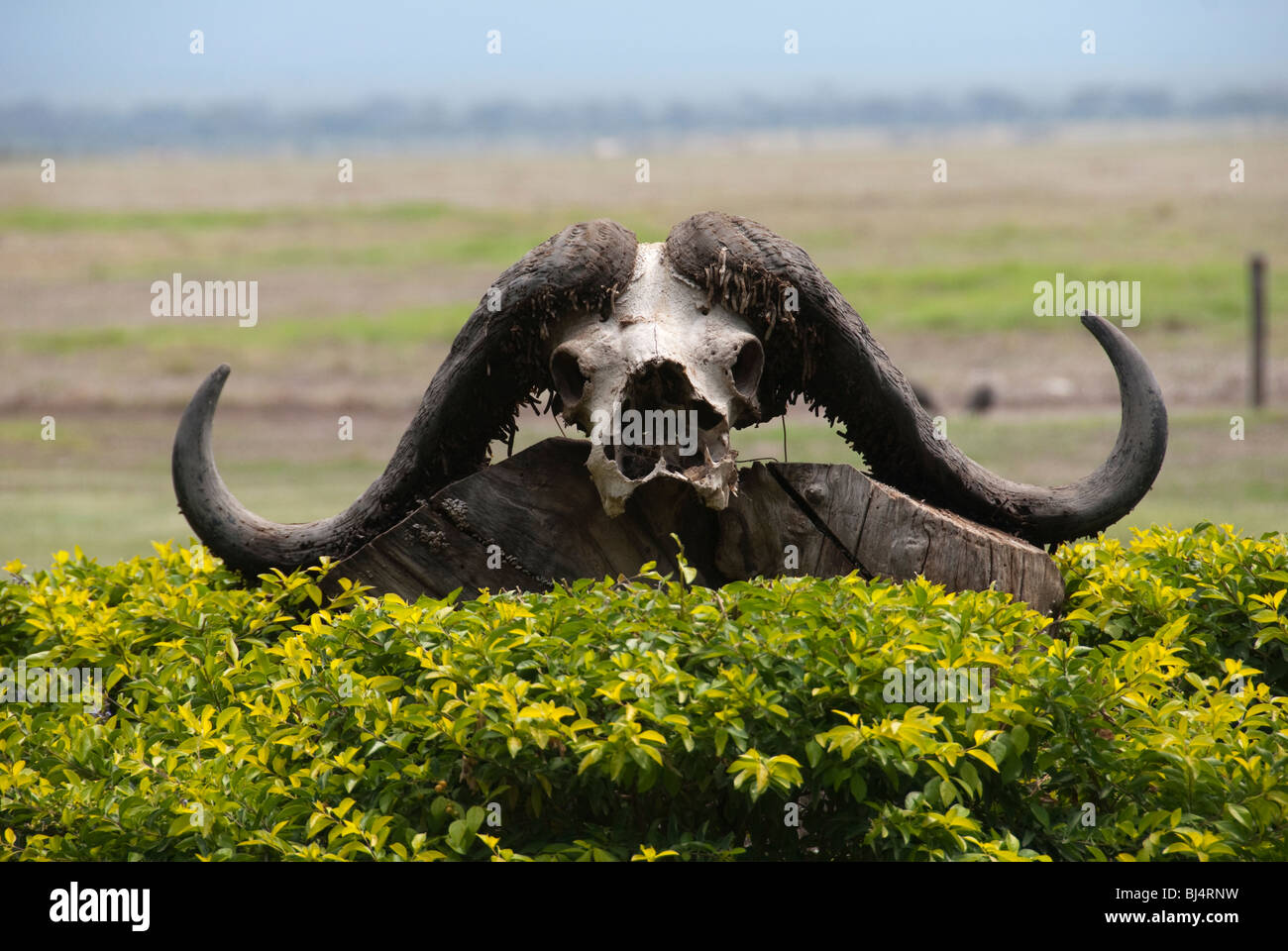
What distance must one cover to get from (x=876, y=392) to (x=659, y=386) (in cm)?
82

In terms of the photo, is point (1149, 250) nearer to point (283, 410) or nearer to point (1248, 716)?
point (283, 410)

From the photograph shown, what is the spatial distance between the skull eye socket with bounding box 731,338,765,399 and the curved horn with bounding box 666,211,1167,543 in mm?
124

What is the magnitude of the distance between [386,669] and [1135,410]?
8.61 feet

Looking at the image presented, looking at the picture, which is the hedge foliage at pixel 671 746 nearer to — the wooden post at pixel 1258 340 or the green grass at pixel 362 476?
the green grass at pixel 362 476

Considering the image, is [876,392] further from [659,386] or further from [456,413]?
[456,413]

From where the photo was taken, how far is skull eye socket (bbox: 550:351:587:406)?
175 inches

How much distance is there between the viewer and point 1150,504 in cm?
1301

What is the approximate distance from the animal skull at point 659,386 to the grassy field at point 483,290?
7610mm

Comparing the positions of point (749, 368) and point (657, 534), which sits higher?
point (749, 368)

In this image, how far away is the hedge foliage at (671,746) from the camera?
345cm

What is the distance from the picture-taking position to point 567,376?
4.48 metres

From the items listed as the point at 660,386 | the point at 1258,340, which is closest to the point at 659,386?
the point at 660,386

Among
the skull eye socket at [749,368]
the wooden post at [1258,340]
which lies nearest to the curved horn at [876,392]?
the skull eye socket at [749,368]
